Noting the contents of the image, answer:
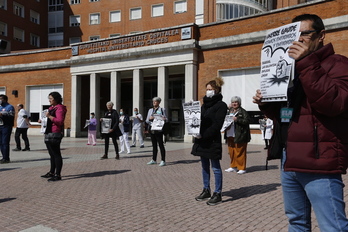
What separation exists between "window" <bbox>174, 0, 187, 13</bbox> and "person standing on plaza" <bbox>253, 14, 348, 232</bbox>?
3413 cm

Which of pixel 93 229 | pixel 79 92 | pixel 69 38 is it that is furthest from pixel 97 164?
pixel 69 38

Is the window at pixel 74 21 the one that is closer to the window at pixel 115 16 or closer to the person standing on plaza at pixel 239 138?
the window at pixel 115 16

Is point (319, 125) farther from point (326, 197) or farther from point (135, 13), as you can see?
point (135, 13)

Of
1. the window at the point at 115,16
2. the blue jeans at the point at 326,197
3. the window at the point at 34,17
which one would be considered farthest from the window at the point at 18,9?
the blue jeans at the point at 326,197

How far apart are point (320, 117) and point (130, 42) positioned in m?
20.6

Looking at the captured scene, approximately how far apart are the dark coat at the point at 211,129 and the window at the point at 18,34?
42.5 m

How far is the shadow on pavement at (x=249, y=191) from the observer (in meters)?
5.84

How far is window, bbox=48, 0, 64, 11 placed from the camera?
43812mm

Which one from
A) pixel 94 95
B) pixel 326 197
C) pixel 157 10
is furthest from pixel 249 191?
pixel 157 10

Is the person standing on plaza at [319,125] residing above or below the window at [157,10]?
below

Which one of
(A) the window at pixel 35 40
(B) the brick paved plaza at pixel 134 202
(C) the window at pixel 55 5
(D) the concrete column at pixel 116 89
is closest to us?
(B) the brick paved plaza at pixel 134 202

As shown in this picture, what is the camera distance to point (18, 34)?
41375 mm

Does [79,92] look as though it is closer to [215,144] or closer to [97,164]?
[97,164]

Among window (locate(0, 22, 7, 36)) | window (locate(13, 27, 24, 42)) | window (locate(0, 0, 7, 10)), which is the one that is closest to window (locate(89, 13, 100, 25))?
window (locate(13, 27, 24, 42))
